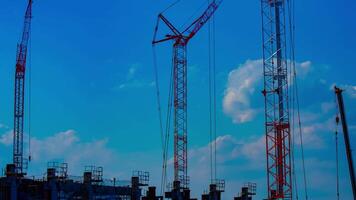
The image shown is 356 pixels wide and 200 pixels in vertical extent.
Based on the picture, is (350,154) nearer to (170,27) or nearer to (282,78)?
(282,78)

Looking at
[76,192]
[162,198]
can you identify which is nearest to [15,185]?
[76,192]

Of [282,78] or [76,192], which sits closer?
[76,192]

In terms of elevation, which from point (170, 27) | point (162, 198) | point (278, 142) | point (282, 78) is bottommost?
point (162, 198)

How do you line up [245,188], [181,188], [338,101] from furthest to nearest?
[245,188] < [181,188] < [338,101]

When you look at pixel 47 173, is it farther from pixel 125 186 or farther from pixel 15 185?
pixel 125 186

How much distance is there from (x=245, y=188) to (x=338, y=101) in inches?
3426

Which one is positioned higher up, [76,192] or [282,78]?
[282,78]

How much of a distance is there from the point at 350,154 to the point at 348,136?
3.74 feet

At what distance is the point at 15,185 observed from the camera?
83938mm

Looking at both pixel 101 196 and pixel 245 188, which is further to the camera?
pixel 245 188

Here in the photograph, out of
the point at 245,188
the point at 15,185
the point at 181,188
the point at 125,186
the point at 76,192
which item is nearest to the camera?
the point at 15,185

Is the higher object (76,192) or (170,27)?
(170,27)

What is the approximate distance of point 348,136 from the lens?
41906 millimetres

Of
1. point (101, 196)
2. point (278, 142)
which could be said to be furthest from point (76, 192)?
point (278, 142)
